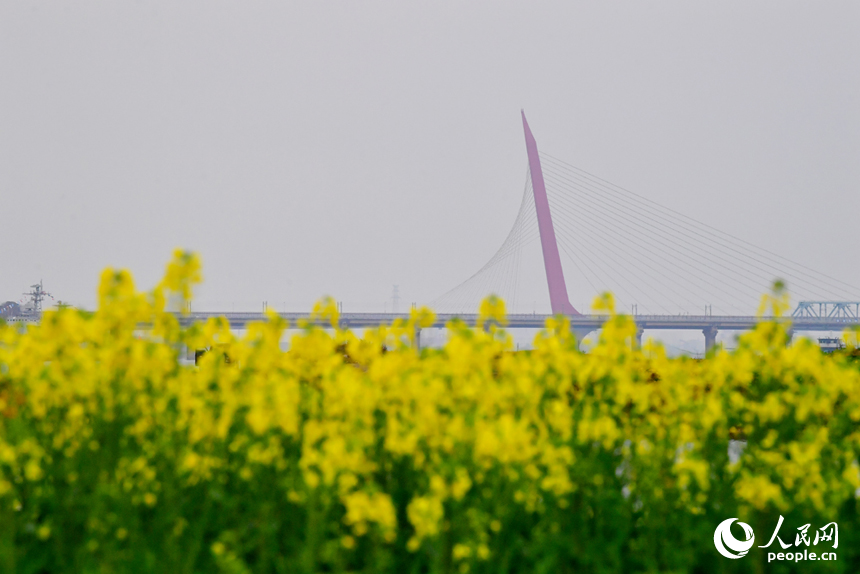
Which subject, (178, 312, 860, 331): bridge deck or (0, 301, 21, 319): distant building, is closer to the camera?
(178, 312, 860, 331): bridge deck

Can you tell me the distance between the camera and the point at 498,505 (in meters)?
3.68

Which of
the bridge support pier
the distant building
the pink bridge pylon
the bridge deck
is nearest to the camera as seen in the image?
the pink bridge pylon

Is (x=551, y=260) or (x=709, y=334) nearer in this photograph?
(x=551, y=260)

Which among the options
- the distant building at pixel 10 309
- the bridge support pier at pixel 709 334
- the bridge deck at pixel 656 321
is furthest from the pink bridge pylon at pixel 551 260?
the distant building at pixel 10 309

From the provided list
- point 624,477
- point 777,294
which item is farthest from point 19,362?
point 777,294

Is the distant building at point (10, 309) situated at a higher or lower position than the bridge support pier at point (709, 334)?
higher

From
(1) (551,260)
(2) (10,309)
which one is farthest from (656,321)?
(2) (10,309)

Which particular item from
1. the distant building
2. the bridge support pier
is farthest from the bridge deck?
the distant building

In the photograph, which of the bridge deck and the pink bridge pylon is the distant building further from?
the pink bridge pylon

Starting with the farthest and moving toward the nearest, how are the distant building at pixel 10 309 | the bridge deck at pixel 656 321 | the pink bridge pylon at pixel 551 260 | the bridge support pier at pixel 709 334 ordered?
the distant building at pixel 10 309 → the bridge support pier at pixel 709 334 → the bridge deck at pixel 656 321 → the pink bridge pylon at pixel 551 260

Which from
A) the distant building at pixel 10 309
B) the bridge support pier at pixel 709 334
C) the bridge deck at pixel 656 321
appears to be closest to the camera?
the bridge deck at pixel 656 321

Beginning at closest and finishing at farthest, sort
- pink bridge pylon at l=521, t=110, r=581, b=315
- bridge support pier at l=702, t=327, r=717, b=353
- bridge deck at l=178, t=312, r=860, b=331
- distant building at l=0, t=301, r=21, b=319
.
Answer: pink bridge pylon at l=521, t=110, r=581, b=315 → bridge deck at l=178, t=312, r=860, b=331 → bridge support pier at l=702, t=327, r=717, b=353 → distant building at l=0, t=301, r=21, b=319

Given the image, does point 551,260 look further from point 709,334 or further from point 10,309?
point 10,309

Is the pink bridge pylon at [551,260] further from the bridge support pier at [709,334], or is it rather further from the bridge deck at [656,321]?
the bridge support pier at [709,334]
